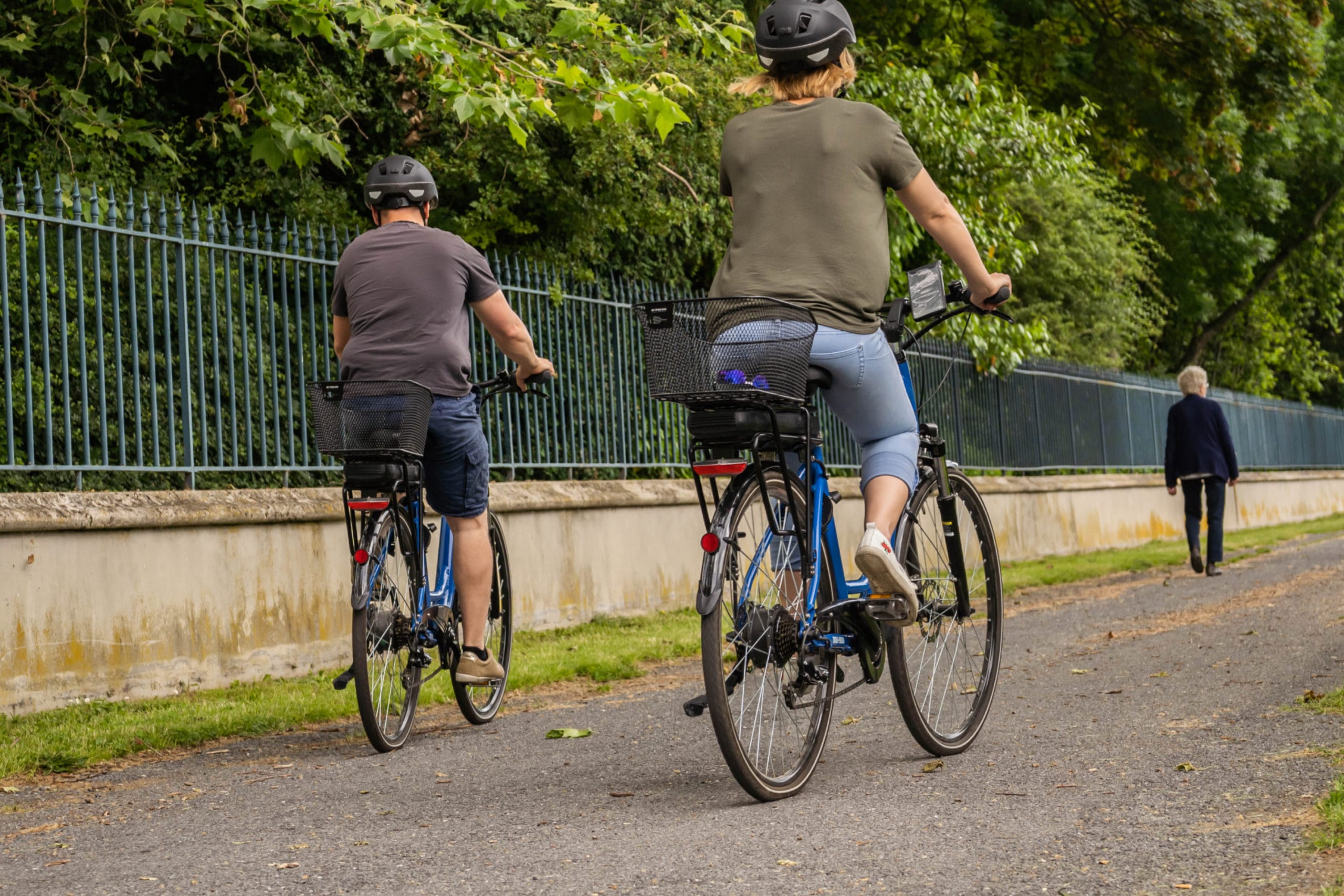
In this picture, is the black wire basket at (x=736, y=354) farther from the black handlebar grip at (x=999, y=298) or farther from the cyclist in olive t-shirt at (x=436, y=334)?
the cyclist in olive t-shirt at (x=436, y=334)

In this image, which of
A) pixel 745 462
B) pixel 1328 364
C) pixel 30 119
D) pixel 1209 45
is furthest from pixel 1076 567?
pixel 1328 364

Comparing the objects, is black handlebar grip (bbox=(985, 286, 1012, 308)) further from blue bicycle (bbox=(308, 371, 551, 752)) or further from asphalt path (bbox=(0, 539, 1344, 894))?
blue bicycle (bbox=(308, 371, 551, 752))

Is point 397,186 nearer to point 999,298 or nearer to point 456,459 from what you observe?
point 456,459

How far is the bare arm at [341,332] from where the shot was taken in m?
5.66

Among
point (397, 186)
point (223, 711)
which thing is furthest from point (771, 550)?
point (223, 711)

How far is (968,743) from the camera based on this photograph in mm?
4797

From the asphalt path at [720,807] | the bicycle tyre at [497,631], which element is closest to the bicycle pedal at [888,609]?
the asphalt path at [720,807]

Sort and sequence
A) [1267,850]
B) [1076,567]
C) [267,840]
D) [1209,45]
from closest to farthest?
1. [1267,850]
2. [267,840]
3. [1076,567]
4. [1209,45]

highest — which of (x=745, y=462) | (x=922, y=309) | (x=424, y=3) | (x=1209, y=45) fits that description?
(x=1209, y=45)

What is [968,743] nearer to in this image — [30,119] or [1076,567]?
[30,119]

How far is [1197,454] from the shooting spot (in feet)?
44.3

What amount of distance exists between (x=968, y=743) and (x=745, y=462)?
52.3 inches

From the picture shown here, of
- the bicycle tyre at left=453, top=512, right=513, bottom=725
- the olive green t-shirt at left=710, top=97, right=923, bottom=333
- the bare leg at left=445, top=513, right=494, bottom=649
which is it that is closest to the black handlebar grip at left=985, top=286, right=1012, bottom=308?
the olive green t-shirt at left=710, top=97, right=923, bottom=333

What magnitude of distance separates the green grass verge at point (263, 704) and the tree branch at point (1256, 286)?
24.7 metres
